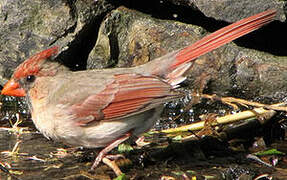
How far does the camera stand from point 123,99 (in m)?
4.52

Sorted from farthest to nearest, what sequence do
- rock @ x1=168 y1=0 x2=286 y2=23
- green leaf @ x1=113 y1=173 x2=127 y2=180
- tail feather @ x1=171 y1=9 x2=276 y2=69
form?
1. rock @ x1=168 y1=0 x2=286 y2=23
2. tail feather @ x1=171 y1=9 x2=276 y2=69
3. green leaf @ x1=113 y1=173 x2=127 y2=180

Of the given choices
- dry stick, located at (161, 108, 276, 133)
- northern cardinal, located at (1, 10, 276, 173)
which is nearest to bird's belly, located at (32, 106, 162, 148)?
northern cardinal, located at (1, 10, 276, 173)

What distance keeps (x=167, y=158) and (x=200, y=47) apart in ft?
3.19

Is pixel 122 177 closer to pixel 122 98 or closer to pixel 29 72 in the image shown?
pixel 122 98

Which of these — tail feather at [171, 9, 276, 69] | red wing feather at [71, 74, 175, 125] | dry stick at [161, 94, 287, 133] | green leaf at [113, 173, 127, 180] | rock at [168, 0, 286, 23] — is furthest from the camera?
rock at [168, 0, 286, 23]

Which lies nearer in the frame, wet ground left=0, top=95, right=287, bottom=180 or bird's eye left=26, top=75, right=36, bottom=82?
wet ground left=0, top=95, right=287, bottom=180

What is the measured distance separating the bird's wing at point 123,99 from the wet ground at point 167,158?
1.28 ft

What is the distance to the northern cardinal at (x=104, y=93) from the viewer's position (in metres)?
4.43

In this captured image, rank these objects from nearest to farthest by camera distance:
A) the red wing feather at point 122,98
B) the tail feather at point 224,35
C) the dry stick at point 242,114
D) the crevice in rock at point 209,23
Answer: the tail feather at point 224,35
the red wing feather at point 122,98
the dry stick at point 242,114
the crevice in rock at point 209,23

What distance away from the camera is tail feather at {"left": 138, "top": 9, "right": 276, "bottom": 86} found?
14.4 feet

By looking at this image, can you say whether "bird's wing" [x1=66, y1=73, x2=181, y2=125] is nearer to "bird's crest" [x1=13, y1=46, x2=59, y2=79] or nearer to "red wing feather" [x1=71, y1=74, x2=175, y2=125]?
"red wing feather" [x1=71, y1=74, x2=175, y2=125]

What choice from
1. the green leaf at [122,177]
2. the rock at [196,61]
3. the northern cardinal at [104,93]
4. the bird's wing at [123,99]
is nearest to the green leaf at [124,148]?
the northern cardinal at [104,93]

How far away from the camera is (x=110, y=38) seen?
5.83m

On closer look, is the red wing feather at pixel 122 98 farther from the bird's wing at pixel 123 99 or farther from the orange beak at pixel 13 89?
the orange beak at pixel 13 89
